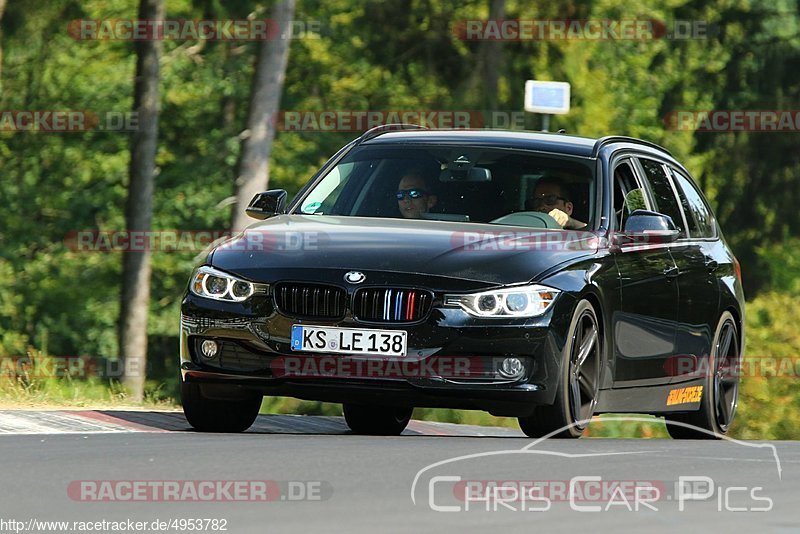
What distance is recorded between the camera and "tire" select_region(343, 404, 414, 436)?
A: 41.4ft

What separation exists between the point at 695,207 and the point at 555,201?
267 centimetres

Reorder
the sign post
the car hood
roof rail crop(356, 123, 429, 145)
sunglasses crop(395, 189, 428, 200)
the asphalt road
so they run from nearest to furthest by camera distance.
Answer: the asphalt road, the car hood, sunglasses crop(395, 189, 428, 200), roof rail crop(356, 123, 429, 145), the sign post

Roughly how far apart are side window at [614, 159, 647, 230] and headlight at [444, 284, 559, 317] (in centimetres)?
187

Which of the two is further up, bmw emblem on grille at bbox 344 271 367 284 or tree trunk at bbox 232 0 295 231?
bmw emblem on grille at bbox 344 271 367 284

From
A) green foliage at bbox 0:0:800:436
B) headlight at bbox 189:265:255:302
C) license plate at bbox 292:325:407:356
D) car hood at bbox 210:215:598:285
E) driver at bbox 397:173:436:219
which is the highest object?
driver at bbox 397:173:436:219

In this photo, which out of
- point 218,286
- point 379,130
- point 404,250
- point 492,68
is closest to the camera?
point 404,250

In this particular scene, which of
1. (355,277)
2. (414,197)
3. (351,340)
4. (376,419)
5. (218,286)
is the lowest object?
(376,419)

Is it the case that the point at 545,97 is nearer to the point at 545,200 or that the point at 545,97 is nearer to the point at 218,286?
the point at 545,200

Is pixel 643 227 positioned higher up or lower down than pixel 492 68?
higher up

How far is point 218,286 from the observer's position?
997cm

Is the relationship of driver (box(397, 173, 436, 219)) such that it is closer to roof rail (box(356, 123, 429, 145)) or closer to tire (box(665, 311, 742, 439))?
roof rail (box(356, 123, 429, 145))

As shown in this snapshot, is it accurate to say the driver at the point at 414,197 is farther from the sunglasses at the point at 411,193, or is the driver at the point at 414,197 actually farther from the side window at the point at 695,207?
the side window at the point at 695,207

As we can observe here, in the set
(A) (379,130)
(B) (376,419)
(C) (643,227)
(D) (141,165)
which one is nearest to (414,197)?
(A) (379,130)

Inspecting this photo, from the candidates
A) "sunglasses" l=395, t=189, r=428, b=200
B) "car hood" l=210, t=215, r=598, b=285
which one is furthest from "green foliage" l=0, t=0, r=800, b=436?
"car hood" l=210, t=215, r=598, b=285
